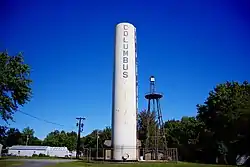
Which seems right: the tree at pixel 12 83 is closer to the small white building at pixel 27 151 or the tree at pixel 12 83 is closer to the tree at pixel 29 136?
the small white building at pixel 27 151

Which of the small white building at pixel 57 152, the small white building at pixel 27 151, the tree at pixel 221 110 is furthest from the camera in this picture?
the small white building at pixel 57 152

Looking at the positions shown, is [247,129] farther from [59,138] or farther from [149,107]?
[59,138]

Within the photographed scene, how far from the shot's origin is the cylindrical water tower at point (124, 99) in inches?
1315

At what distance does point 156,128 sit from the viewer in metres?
55.2

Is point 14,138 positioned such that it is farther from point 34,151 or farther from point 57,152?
point 57,152

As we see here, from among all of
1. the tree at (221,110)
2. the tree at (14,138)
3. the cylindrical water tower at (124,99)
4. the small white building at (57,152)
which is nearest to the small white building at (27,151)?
the small white building at (57,152)

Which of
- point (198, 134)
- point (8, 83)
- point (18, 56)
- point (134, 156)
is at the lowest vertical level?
point (134, 156)

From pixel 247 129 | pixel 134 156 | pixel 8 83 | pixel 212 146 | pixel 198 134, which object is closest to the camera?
pixel 247 129

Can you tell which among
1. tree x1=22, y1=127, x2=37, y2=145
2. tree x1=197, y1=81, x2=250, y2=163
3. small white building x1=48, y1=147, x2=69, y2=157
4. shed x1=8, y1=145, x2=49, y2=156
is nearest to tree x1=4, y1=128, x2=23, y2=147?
tree x1=22, y1=127, x2=37, y2=145

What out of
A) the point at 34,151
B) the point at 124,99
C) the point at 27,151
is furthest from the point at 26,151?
the point at 124,99

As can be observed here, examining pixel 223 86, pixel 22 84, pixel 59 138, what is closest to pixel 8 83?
pixel 22 84

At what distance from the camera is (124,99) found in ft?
113

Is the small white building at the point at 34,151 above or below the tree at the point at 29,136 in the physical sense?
below

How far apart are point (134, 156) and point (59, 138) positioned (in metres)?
78.6
